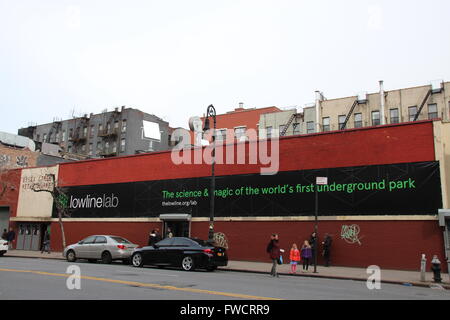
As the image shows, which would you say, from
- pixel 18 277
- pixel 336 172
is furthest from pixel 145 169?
pixel 18 277

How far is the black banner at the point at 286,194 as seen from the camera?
19.6 m

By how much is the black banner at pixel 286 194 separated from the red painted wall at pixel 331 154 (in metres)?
0.37

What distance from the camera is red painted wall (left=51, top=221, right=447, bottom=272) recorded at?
62.2ft

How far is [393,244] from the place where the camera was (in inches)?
769

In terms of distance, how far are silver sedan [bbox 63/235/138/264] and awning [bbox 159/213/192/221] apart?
14.7 ft

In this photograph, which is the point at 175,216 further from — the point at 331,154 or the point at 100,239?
the point at 331,154

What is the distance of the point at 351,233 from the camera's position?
20.6 metres

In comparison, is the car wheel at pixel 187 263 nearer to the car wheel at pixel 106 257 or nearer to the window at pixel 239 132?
the car wheel at pixel 106 257
